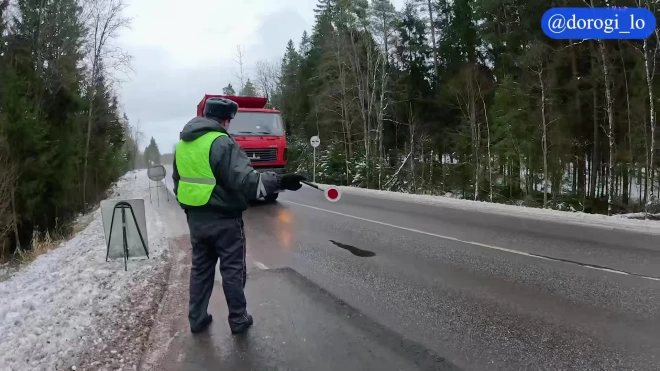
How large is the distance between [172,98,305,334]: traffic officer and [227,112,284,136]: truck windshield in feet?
30.8

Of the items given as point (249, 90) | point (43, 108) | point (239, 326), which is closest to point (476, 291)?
point (239, 326)

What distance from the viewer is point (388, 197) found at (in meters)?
17.8

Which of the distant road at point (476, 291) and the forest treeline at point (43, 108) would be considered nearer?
the distant road at point (476, 291)

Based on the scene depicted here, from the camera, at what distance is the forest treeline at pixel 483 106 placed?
20266 millimetres

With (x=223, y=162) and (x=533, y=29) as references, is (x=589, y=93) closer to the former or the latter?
(x=533, y=29)

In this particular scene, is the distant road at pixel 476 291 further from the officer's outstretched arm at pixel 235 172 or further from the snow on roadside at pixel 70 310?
the officer's outstretched arm at pixel 235 172

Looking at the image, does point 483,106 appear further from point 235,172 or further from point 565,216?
point 235,172

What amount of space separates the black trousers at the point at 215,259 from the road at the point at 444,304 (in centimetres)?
26

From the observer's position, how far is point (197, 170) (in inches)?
147

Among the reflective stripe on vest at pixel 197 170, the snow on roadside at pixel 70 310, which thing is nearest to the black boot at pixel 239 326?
the snow on roadside at pixel 70 310

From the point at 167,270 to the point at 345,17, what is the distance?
33.2 meters

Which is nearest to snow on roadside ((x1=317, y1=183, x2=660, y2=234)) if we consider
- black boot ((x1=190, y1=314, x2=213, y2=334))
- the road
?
the road

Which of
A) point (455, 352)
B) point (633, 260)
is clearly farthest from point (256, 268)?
point (633, 260)

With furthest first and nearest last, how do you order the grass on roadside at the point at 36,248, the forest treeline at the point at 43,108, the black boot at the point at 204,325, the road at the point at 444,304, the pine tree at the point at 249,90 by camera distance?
the pine tree at the point at 249,90
the forest treeline at the point at 43,108
the grass on roadside at the point at 36,248
the black boot at the point at 204,325
the road at the point at 444,304
